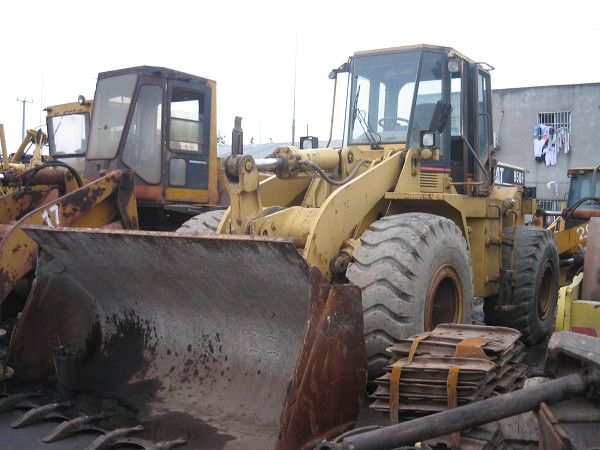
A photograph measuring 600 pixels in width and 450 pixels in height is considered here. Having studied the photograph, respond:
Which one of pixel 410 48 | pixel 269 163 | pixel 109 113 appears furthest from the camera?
pixel 109 113

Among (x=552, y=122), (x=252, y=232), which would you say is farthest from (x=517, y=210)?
(x=552, y=122)

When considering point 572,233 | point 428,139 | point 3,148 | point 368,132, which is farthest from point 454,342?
point 3,148

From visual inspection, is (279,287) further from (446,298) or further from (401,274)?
(446,298)

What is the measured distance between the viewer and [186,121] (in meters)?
8.66

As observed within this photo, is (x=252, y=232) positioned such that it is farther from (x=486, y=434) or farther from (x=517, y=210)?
(x=517, y=210)

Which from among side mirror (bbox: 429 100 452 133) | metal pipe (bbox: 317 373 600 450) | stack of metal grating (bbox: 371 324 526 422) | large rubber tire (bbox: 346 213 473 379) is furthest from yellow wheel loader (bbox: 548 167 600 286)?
metal pipe (bbox: 317 373 600 450)

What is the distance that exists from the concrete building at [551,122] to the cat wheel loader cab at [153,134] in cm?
2719

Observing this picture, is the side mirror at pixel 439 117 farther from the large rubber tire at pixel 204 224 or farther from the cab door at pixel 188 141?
the cab door at pixel 188 141

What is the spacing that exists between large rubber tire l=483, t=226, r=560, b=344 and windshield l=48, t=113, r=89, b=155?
6.42m

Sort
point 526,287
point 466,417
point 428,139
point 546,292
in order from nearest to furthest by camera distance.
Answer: point 466,417
point 428,139
point 526,287
point 546,292

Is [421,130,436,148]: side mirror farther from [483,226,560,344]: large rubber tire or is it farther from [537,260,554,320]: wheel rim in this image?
[537,260,554,320]: wheel rim

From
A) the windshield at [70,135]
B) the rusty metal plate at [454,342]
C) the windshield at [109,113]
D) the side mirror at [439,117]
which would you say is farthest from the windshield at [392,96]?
the windshield at [70,135]

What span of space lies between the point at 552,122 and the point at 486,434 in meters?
32.4

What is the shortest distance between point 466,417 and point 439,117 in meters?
3.95
